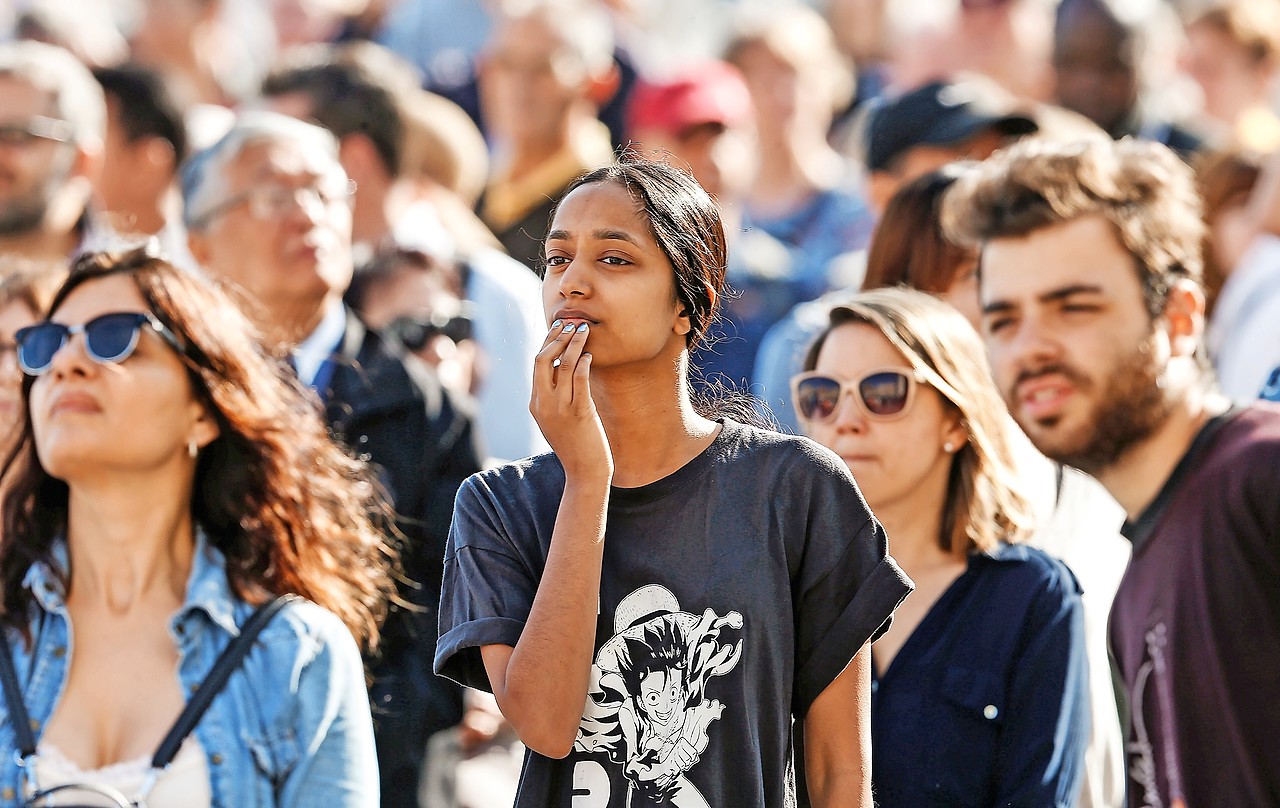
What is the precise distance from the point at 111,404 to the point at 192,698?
63 cm

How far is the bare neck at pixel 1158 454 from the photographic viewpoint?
3.45m

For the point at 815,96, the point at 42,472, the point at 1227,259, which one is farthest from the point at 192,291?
the point at 815,96

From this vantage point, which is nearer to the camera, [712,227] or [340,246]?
[712,227]

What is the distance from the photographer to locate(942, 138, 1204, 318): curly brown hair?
368 centimetres

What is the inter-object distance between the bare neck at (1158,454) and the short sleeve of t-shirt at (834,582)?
1099 millimetres

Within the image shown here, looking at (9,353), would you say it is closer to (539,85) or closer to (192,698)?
(192,698)

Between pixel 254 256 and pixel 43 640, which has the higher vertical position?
pixel 254 256

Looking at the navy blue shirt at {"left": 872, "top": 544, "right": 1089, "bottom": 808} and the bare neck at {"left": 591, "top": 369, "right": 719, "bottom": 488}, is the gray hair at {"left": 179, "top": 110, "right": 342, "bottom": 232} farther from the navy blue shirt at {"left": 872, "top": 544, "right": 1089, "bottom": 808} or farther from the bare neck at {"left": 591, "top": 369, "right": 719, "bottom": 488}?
the bare neck at {"left": 591, "top": 369, "right": 719, "bottom": 488}

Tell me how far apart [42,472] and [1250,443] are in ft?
8.08

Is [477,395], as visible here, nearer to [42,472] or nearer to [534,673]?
[42,472]

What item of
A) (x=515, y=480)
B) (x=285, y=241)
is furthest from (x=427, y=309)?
(x=515, y=480)

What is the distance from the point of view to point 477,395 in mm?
5109

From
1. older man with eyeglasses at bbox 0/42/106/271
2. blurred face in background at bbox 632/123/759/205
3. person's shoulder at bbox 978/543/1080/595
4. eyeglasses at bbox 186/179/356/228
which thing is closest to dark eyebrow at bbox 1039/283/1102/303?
person's shoulder at bbox 978/543/1080/595

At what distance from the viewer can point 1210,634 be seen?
3.15m
